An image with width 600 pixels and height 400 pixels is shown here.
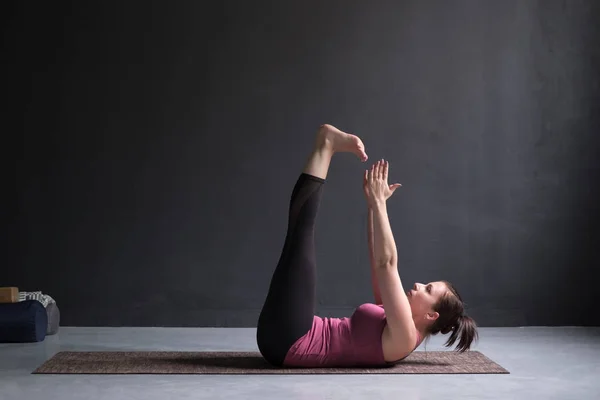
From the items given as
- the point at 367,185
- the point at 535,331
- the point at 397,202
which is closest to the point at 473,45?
the point at 397,202

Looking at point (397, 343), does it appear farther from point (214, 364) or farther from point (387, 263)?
point (214, 364)

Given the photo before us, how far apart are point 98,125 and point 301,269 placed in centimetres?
220

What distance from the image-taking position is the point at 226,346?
439cm

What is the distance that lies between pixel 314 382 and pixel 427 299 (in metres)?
0.60

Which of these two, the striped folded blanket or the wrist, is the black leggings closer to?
the wrist

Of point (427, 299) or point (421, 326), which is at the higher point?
point (427, 299)

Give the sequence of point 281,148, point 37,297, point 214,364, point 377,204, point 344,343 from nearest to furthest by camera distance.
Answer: point 377,204 < point 344,343 < point 214,364 < point 37,297 < point 281,148

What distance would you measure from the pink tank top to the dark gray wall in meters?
1.62

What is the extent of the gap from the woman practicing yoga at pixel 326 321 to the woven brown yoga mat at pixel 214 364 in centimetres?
8

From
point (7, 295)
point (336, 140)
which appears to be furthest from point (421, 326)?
point (7, 295)

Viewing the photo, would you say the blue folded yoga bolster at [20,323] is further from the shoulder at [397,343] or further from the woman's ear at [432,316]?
the woman's ear at [432,316]

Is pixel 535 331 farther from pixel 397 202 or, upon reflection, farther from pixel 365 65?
pixel 365 65

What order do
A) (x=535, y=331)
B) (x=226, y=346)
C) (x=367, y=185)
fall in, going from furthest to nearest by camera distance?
(x=535, y=331) → (x=226, y=346) → (x=367, y=185)

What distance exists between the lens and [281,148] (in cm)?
523
